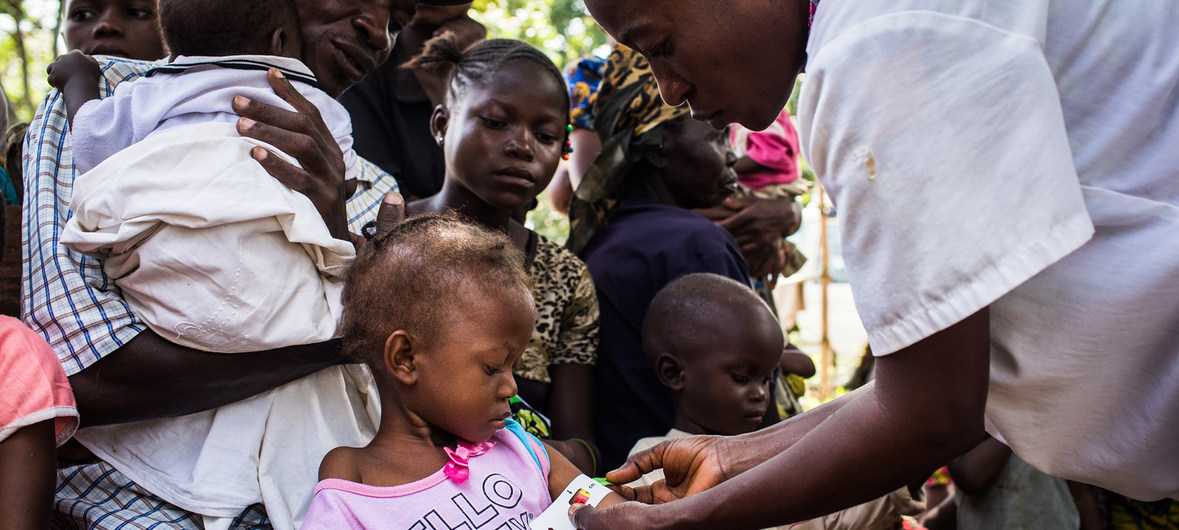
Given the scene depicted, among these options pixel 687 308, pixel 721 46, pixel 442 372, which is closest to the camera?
pixel 721 46

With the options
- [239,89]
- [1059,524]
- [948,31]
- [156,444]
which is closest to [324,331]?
[156,444]

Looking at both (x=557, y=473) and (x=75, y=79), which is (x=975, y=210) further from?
(x=75, y=79)

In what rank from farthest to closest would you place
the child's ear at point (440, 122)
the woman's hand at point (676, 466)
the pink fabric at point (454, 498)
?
the child's ear at point (440, 122) < the woman's hand at point (676, 466) < the pink fabric at point (454, 498)

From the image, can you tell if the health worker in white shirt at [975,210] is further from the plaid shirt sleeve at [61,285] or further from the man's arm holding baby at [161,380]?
the plaid shirt sleeve at [61,285]

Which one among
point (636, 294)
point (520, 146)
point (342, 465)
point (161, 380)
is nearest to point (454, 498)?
point (342, 465)

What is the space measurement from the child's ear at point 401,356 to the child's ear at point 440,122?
1.67 meters

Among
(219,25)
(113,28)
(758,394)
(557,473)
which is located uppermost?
(219,25)

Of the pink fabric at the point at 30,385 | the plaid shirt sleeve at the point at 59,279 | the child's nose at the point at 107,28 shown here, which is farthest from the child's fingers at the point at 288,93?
the child's nose at the point at 107,28

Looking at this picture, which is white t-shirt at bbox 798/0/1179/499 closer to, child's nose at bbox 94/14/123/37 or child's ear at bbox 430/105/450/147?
child's ear at bbox 430/105/450/147

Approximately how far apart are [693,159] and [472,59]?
1202 millimetres

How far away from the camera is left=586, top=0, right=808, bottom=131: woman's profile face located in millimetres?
1581

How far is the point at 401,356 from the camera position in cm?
221

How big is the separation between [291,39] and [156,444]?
3.76 ft

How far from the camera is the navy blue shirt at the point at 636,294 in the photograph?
Answer: 357cm
